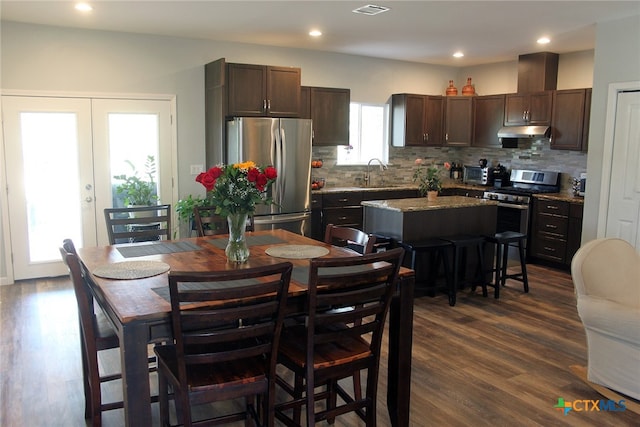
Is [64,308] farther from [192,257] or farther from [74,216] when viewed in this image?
[192,257]

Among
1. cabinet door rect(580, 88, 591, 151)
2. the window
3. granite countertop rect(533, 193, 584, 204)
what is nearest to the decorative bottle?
the window

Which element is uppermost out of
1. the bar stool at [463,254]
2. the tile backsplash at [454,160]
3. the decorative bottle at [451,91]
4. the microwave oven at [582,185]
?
the decorative bottle at [451,91]

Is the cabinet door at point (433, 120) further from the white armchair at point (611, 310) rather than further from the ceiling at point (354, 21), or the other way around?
the white armchair at point (611, 310)

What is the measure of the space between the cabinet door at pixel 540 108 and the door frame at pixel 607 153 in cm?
150

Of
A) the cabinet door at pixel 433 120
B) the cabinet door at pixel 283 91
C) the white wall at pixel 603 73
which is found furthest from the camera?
the cabinet door at pixel 433 120

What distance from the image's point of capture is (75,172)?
18.5 ft

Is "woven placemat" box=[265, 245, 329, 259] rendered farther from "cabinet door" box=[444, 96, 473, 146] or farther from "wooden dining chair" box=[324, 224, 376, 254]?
"cabinet door" box=[444, 96, 473, 146]

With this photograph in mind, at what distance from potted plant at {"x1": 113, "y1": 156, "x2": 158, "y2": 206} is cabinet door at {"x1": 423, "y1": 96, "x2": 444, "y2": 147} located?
3904mm

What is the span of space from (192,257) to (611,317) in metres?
2.40

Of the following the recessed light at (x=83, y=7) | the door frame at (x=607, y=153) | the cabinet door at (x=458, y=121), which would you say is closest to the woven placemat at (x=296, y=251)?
the recessed light at (x=83, y=7)

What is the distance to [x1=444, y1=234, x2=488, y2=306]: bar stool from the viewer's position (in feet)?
15.9

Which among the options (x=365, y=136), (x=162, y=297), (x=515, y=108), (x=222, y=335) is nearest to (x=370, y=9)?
(x=365, y=136)

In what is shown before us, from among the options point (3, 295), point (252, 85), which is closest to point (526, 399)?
point (252, 85)

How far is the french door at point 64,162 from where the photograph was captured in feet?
17.6
